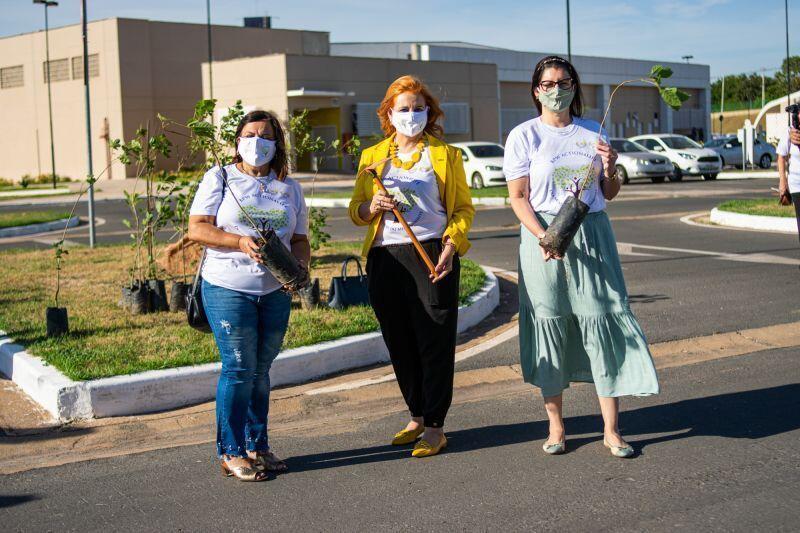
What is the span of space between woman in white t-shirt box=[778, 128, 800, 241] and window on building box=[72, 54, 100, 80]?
145 ft

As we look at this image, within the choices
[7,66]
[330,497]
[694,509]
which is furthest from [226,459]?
[7,66]

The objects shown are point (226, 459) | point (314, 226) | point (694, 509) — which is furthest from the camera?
point (314, 226)

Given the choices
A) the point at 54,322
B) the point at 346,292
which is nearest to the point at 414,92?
the point at 346,292

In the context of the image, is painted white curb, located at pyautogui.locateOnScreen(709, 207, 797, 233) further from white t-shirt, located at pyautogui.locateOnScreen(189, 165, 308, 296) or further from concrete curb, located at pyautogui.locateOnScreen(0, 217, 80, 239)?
concrete curb, located at pyautogui.locateOnScreen(0, 217, 80, 239)

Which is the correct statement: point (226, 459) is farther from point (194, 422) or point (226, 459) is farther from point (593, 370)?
point (593, 370)

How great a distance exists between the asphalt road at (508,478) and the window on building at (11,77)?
2088 inches

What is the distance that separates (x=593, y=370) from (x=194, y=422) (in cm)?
246

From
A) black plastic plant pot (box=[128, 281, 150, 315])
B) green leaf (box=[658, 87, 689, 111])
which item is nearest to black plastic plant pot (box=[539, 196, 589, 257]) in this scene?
green leaf (box=[658, 87, 689, 111])

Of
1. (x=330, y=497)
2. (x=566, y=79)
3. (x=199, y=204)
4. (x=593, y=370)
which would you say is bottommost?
(x=330, y=497)

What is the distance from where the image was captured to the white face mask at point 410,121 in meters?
5.09

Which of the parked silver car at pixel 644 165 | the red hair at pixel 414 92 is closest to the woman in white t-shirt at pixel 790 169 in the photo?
the red hair at pixel 414 92

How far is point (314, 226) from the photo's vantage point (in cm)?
1129

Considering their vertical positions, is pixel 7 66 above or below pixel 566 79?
above

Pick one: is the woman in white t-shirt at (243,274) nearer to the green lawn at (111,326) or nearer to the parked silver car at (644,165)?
the green lawn at (111,326)
